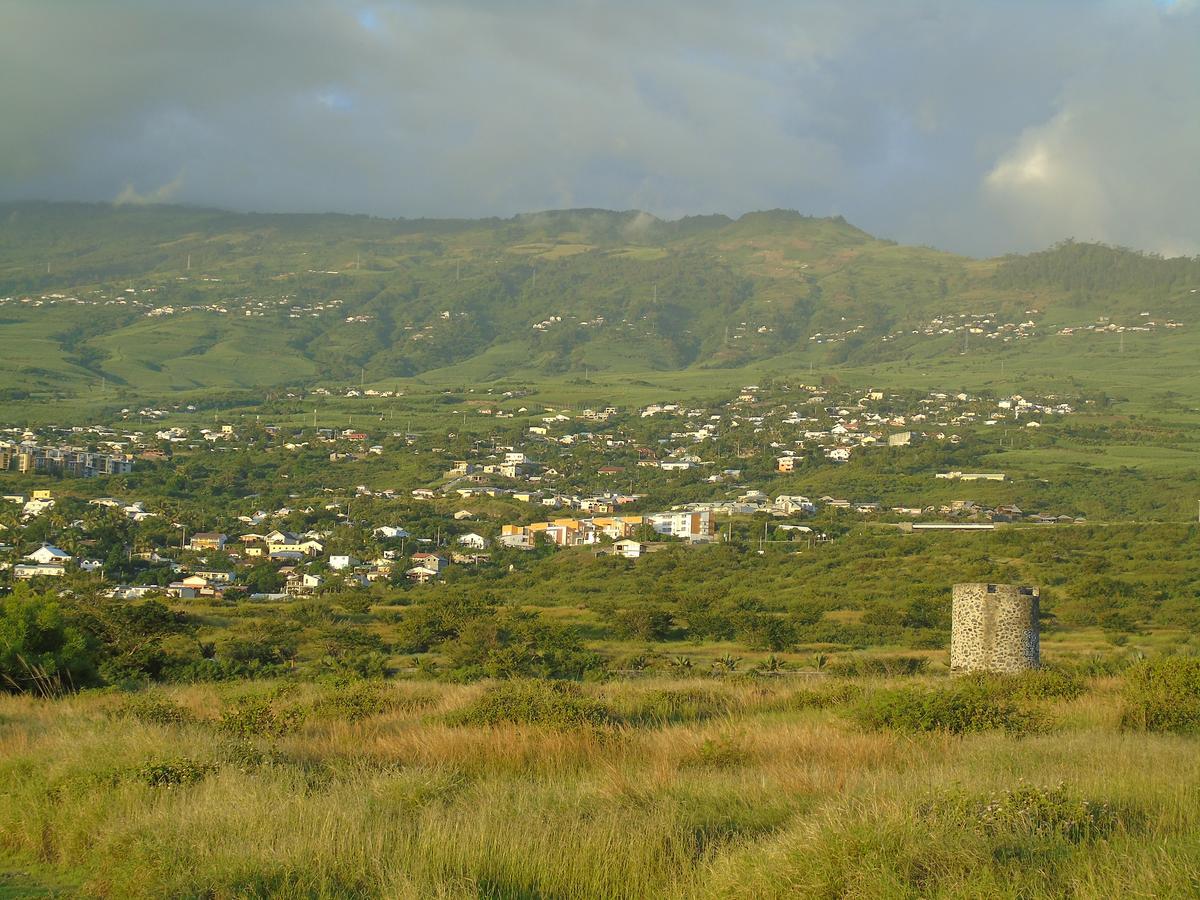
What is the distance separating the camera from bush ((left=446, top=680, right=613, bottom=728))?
11242 mm

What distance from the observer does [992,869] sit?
5805 millimetres

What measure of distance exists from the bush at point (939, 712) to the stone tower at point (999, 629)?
6.92 meters

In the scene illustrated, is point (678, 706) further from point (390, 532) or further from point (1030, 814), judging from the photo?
point (390, 532)

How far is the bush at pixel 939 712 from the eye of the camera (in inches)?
441

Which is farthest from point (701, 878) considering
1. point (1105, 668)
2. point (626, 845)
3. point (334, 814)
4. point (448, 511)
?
point (448, 511)

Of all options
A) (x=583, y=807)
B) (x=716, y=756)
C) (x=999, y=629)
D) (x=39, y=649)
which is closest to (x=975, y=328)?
(x=999, y=629)

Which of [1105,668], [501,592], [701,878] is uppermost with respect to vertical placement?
[701,878]

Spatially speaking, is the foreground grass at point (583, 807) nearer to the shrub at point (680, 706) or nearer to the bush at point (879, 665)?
the shrub at point (680, 706)

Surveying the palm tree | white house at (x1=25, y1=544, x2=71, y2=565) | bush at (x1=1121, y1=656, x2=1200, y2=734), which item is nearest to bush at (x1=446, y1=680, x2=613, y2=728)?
bush at (x1=1121, y1=656, x2=1200, y2=734)

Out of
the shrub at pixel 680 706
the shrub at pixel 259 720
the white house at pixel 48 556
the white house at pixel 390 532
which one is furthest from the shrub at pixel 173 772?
the white house at pixel 390 532

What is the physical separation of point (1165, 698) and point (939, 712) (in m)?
2.35

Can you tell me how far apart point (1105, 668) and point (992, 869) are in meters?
15.0

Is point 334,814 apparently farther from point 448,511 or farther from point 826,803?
point 448,511

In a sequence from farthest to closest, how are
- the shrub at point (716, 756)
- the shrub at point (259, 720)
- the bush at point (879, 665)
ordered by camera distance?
the bush at point (879, 665)
the shrub at point (259, 720)
the shrub at point (716, 756)
